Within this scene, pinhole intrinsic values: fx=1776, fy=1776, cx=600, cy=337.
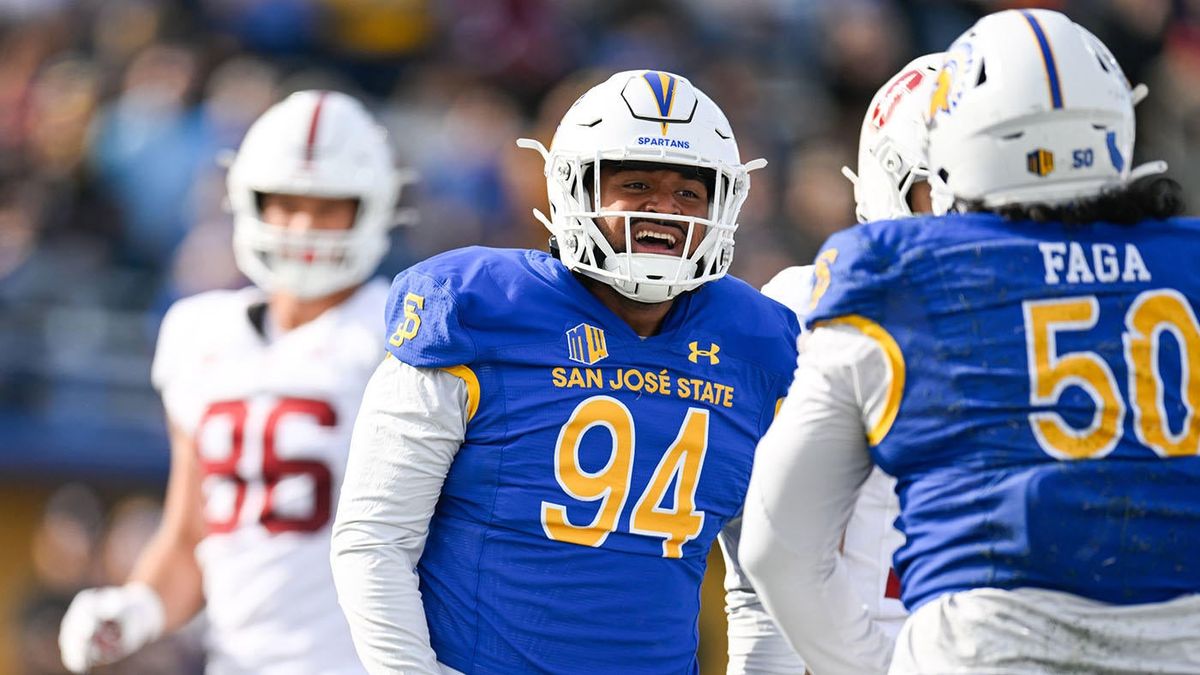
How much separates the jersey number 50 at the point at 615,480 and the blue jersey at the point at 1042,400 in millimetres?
735

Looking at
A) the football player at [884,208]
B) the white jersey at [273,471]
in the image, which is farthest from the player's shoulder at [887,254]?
the white jersey at [273,471]

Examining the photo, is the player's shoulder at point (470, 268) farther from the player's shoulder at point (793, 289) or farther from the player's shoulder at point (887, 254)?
the player's shoulder at point (887, 254)

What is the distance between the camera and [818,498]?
2.45 m

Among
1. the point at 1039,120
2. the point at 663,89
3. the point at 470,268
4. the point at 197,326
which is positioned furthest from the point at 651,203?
the point at 197,326

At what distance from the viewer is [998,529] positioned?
2.29 meters

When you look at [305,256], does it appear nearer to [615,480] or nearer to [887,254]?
[615,480]

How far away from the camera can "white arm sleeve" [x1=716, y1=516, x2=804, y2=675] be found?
10.8 ft

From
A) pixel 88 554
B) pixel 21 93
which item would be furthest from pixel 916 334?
pixel 21 93

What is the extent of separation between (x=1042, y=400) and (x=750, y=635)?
3.83ft

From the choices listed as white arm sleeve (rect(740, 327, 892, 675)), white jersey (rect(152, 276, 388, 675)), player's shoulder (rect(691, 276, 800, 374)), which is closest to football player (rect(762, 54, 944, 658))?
player's shoulder (rect(691, 276, 800, 374))

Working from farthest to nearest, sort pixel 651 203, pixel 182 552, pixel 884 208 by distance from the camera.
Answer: pixel 182 552, pixel 884 208, pixel 651 203

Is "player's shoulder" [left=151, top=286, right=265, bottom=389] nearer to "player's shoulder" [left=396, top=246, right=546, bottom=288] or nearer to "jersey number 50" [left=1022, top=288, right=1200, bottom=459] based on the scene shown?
"player's shoulder" [left=396, top=246, right=546, bottom=288]

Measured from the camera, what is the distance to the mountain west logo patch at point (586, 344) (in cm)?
308

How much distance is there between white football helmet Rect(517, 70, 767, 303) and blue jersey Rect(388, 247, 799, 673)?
9cm
